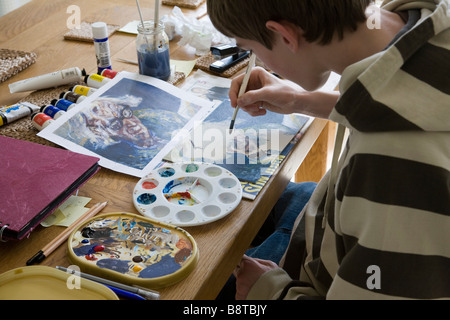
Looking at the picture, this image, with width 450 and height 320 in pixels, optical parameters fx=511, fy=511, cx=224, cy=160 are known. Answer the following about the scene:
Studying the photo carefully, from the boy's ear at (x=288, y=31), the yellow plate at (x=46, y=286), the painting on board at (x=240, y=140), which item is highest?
the boy's ear at (x=288, y=31)

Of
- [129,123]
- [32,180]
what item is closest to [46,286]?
[32,180]

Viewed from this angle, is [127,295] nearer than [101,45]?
Yes

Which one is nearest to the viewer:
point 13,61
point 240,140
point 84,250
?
point 84,250

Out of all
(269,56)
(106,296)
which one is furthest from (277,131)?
(106,296)

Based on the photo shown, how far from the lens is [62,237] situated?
730 mm

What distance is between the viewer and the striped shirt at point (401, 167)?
583 mm

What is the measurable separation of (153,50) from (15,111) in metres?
0.33

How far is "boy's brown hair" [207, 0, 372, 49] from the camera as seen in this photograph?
2.32ft

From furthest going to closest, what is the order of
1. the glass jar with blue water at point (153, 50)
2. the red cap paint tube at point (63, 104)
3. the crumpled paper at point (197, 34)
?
the crumpled paper at point (197, 34) → the glass jar with blue water at point (153, 50) → the red cap paint tube at point (63, 104)

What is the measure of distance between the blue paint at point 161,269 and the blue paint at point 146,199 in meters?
0.14

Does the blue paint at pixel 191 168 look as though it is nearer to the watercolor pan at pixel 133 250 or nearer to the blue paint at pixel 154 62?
the watercolor pan at pixel 133 250

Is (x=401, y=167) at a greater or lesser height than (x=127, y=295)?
greater

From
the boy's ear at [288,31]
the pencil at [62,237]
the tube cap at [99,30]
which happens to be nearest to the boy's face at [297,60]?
the boy's ear at [288,31]

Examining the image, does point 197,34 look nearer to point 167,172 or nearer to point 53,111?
point 53,111
